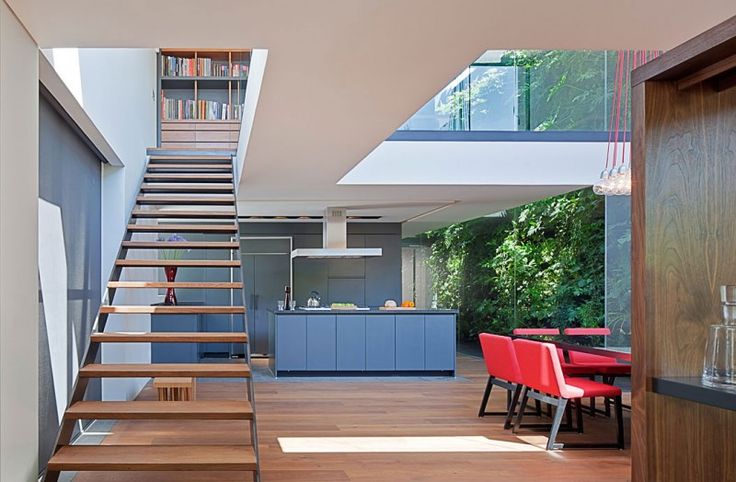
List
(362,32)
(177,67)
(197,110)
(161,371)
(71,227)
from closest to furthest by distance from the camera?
(362,32)
(161,371)
(71,227)
(197,110)
(177,67)

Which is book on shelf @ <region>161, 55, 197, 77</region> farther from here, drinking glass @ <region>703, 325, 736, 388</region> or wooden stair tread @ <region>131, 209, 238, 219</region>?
drinking glass @ <region>703, 325, 736, 388</region>

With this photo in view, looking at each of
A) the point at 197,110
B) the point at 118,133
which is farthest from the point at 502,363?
the point at 197,110

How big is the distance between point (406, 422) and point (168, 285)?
8.04 ft

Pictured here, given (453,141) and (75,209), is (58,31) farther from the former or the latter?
(453,141)

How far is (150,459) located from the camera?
13.8ft

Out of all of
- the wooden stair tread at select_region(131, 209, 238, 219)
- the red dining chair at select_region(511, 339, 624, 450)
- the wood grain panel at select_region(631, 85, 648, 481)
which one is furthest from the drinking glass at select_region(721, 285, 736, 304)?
the wooden stair tread at select_region(131, 209, 238, 219)

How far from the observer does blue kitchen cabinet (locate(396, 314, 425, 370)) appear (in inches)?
425

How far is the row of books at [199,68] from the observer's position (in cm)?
1155

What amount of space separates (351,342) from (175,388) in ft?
11.4

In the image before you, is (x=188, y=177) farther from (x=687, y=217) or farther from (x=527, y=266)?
(x=687, y=217)

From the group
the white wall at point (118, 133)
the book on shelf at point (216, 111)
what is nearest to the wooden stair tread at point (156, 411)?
the white wall at point (118, 133)

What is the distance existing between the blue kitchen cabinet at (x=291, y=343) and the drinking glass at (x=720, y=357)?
8.70 m

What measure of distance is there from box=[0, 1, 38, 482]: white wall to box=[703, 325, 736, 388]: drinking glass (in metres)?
2.61

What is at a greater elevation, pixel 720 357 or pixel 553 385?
pixel 720 357
